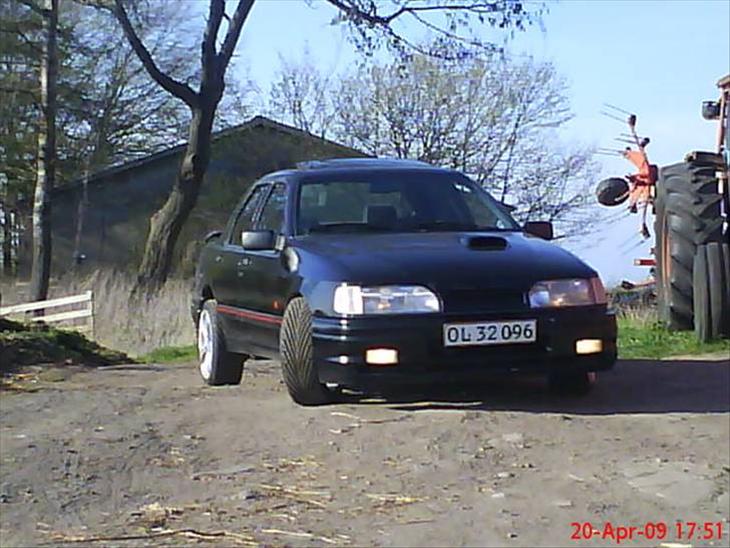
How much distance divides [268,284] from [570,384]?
191cm

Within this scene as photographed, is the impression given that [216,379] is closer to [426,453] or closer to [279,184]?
[279,184]

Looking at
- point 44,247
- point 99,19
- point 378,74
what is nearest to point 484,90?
point 378,74

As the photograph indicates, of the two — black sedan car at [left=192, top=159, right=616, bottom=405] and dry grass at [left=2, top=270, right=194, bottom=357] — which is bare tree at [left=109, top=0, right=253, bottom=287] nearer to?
dry grass at [left=2, top=270, right=194, bottom=357]

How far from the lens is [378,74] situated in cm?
3509

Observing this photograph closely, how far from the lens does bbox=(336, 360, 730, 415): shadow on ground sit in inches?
280

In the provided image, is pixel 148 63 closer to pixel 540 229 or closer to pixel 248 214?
pixel 248 214

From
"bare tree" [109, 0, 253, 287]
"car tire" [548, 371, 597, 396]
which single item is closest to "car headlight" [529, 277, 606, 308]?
"car tire" [548, 371, 597, 396]

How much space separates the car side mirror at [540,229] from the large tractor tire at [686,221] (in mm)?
2274

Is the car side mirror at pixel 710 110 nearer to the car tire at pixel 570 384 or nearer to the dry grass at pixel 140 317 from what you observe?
the car tire at pixel 570 384

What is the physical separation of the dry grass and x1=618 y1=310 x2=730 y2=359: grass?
24.1 ft

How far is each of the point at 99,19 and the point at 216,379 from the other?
27.2 m

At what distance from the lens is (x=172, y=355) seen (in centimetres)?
1484

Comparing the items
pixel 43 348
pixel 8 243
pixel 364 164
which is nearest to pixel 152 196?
pixel 8 243

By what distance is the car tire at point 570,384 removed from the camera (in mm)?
7422
